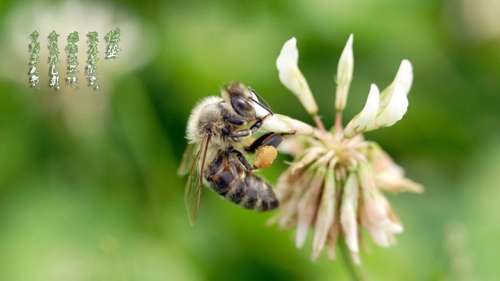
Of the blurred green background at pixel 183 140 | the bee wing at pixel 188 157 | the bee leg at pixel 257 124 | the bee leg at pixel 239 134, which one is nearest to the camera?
the bee leg at pixel 257 124

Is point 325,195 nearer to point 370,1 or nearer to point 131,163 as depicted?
point 131,163

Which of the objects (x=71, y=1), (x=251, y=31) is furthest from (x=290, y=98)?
(x=71, y=1)

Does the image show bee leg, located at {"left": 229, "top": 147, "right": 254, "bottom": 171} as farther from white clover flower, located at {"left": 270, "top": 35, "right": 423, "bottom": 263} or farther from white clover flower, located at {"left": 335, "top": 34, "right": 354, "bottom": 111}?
white clover flower, located at {"left": 335, "top": 34, "right": 354, "bottom": 111}

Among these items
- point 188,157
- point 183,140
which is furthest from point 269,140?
point 183,140

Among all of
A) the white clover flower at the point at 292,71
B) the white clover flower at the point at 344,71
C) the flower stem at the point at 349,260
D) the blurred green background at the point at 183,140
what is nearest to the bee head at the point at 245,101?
the white clover flower at the point at 292,71

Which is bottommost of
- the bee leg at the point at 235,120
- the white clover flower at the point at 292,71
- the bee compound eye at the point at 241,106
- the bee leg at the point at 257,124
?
the bee leg at the point at 235,120

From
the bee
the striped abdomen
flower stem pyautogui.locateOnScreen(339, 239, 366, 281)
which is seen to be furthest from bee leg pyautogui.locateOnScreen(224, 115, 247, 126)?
flower stem pyautogui.locateOnScreen(339, 239, 366, 281)

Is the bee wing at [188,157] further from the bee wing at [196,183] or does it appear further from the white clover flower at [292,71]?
the white clover flower at [292,71]
